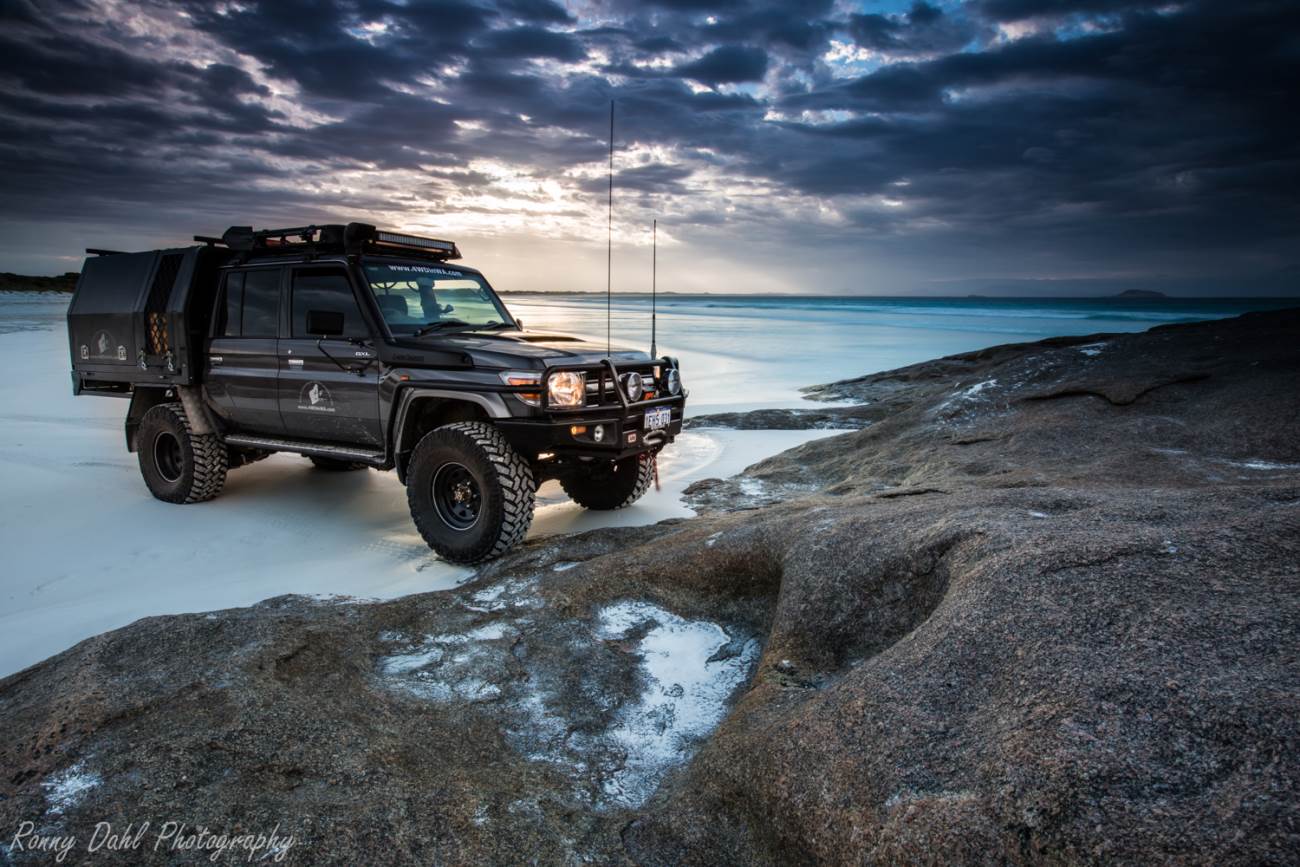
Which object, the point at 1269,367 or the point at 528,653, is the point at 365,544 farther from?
the point at 1269,367

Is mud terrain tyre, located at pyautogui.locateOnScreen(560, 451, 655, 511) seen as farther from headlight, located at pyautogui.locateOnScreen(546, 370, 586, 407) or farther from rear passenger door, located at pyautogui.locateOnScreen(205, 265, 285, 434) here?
rear passenger door, located at pyautogui.locateOnScreen(205, 265, 285, 434)

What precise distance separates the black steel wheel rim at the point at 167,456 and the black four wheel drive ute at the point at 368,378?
14 millimetres

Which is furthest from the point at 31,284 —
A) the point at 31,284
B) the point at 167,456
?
the point at 167,456

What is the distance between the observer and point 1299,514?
2.61m

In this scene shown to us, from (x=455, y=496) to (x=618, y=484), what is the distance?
5.01 feet

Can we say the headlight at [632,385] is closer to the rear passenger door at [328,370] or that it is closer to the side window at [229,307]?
the rear passenger door at [328,370]

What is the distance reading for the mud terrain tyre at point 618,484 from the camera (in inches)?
243

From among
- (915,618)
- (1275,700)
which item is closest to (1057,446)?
(915,618)

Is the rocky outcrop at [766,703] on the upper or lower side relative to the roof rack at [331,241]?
lower

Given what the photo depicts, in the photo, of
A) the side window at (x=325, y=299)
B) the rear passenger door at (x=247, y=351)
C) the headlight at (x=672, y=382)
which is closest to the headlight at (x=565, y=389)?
the headlight at (x=672, y=382)

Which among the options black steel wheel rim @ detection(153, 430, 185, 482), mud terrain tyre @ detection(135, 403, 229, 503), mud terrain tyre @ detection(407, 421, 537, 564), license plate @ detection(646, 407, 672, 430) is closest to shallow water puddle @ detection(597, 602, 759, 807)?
mud terrain tyre @ detection(407, 421, 537, 564)

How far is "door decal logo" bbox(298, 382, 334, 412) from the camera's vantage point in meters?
5.70

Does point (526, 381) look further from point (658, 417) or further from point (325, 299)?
point (325, 299)

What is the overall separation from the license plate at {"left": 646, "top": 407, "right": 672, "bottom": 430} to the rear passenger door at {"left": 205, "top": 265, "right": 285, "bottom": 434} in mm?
3073
